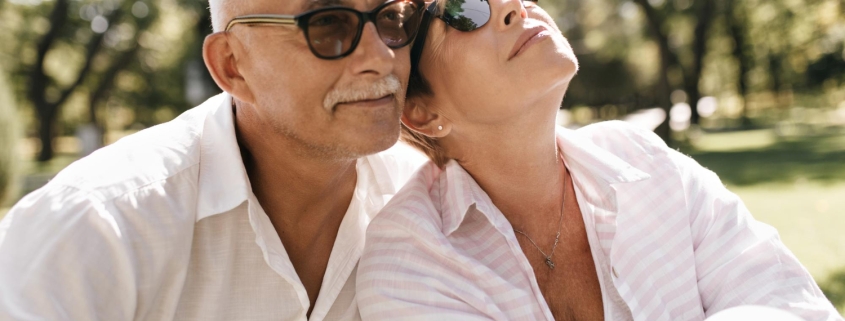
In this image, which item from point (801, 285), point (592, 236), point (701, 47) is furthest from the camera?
point (701, 47)

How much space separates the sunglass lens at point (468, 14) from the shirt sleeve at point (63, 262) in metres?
1.37

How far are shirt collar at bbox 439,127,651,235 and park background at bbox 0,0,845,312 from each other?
12.4 feet

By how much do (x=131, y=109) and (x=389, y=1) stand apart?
138 ft

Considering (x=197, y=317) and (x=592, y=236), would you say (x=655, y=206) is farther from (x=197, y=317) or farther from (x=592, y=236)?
(x=197, y=317)

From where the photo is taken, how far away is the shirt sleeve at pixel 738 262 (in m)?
2.51

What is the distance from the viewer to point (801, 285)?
2547 mm

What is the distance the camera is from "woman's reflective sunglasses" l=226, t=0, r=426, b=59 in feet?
8.47

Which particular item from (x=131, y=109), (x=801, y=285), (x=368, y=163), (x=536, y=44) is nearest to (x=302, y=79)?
(x=368, y=163)

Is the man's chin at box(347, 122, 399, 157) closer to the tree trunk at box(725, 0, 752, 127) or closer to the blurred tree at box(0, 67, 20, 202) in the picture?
the blurred tree at box(0, 67, 20, 202)

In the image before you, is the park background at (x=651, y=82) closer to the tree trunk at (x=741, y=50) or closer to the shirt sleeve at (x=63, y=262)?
the tree trunk at (x=741, y=50)

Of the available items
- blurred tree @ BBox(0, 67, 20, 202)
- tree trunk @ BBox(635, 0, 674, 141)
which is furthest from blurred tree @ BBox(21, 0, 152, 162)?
tree trunk @ BBox(635, 0, 674, 141)

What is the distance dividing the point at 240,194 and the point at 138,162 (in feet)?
1.17

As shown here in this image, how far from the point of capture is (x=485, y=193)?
3.02 metres

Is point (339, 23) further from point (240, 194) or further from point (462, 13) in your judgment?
point (240, 194)
